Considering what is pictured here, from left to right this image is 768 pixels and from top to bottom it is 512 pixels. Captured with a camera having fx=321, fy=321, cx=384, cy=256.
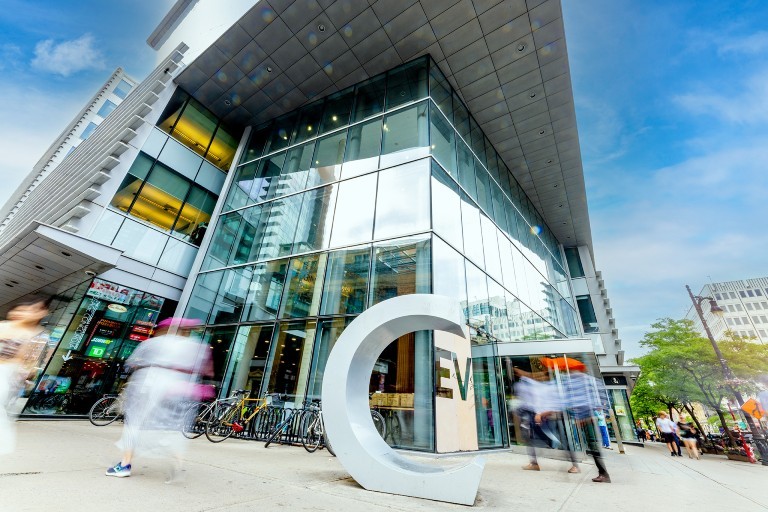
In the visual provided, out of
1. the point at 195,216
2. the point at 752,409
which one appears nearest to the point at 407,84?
the point at 195,216

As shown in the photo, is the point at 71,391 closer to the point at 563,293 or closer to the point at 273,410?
the point at 273,410

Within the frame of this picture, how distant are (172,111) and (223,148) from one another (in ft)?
7.47

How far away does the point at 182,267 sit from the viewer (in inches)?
487

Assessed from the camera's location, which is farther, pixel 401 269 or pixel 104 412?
pixel 104 412

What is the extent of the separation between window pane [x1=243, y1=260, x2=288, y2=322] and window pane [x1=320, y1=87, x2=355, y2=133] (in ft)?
18.7

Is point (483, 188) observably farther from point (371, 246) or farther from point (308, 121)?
point (308, 121)

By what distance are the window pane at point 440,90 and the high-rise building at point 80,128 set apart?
47150mm

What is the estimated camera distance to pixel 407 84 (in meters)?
11.1

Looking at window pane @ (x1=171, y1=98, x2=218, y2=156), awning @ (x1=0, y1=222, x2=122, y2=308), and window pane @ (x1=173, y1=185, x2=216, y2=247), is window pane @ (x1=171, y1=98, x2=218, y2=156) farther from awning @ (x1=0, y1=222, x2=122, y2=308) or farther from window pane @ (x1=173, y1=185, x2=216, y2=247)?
awning @ (x1=0, y1=222, x2=122, y2=308)

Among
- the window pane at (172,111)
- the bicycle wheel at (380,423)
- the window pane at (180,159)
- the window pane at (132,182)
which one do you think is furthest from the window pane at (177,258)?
the bicycle wheel at (380,423)

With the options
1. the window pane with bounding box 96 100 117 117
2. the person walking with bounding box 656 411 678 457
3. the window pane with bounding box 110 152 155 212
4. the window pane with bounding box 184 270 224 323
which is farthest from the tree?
the window pane with bounding box 96 100 117 117

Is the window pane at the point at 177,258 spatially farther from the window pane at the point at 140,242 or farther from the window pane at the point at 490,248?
the window pane at the point at 490,248

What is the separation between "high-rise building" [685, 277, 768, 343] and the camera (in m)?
74.0

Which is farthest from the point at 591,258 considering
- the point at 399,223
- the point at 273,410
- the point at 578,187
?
the point at 273,410
